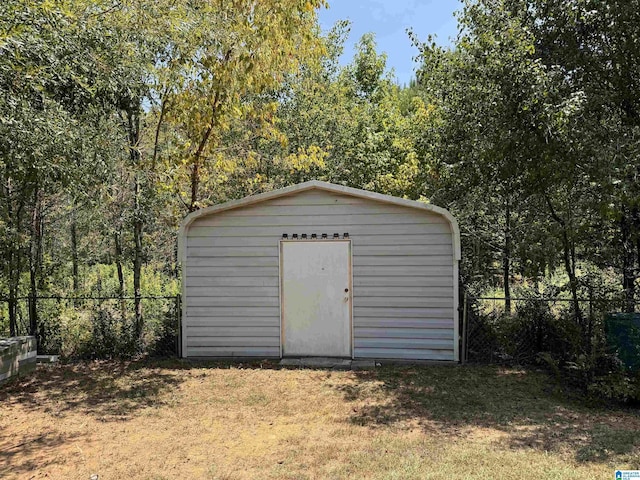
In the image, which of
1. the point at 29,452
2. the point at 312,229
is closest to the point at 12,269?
the point at 29,452

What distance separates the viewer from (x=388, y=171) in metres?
13.7

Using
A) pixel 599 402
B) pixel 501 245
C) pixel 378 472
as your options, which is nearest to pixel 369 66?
pixel 501 245

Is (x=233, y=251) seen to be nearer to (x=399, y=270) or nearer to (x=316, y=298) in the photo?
(x=316, y=298)

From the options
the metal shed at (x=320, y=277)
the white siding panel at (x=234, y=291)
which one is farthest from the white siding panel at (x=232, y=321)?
the white siding panel at (x=234, y=291)

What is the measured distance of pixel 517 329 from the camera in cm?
671

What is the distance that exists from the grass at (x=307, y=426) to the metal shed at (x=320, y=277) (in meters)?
0.59

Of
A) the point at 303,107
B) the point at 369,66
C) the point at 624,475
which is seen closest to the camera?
the point at 624,475

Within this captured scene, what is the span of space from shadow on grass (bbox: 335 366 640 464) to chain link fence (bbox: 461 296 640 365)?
38 cm

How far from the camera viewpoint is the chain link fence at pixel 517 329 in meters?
6.45

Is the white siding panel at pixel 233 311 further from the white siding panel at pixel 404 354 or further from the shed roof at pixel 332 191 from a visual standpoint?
the white siding panel at pixel 404 354

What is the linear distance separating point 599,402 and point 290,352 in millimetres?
3948

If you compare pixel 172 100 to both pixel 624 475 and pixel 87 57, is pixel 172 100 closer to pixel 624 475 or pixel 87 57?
pixel 87 57

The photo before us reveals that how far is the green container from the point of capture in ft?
17.3

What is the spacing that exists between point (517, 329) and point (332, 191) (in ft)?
10.7
